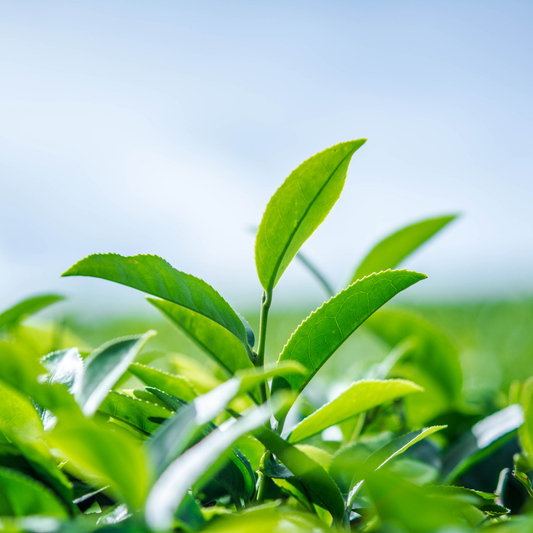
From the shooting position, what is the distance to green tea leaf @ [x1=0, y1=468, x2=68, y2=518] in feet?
1.13

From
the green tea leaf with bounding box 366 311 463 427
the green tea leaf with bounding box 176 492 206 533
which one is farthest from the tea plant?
the green tea leaf with bounding box 366 311 463 427

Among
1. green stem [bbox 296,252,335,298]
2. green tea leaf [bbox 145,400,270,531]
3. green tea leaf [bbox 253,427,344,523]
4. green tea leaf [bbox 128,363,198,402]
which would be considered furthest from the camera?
green stem [bbox 296,252,335,298]

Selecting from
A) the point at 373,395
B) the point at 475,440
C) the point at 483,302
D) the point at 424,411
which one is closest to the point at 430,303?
the point at 483,302

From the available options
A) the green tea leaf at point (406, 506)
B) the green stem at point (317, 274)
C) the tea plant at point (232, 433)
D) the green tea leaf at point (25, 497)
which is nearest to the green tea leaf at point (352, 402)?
the tea plant at point (232, 433)

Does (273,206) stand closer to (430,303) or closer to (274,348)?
(274,348)

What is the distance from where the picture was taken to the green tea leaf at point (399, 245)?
87 cm

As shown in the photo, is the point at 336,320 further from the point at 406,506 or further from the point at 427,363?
the point at 427,363

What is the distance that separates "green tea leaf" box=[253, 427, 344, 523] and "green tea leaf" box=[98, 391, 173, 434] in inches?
5.1

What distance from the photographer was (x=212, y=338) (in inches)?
18.4

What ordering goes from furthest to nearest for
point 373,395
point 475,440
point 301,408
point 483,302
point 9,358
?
point 483,302
point 301,408
point 475,440
point 373,395
point 9,358

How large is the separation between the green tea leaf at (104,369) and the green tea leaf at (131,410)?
9 cm

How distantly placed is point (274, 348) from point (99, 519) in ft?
8.69

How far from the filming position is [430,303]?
426 centimetres

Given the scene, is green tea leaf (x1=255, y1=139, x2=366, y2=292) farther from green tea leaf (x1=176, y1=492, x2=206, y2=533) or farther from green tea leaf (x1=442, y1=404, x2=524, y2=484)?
green tea leaf (x1=442, y1=404, x2=524, y2=484)
